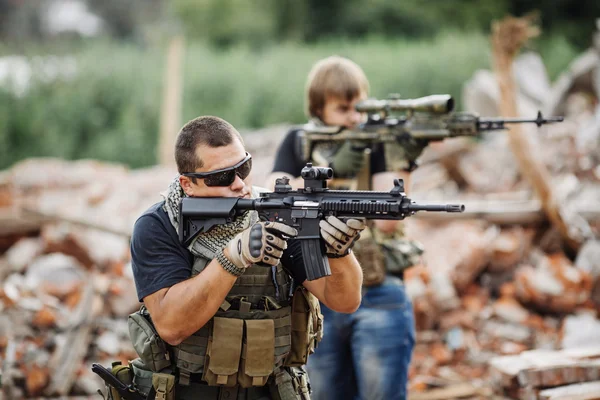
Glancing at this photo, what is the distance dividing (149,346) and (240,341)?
33 centimetres

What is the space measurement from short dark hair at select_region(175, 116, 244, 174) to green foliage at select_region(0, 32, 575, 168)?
1146cm

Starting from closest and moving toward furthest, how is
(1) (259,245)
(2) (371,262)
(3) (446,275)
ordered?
(1) (259,245) → (2) (371,262) → (3) (446,275)

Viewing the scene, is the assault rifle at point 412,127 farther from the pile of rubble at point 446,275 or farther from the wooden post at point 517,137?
the wooden post at point 517,137

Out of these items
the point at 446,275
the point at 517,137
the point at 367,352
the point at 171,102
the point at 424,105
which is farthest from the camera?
the point at 171,102

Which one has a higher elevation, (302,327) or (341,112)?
(341,112)

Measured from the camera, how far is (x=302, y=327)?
9.41 feet

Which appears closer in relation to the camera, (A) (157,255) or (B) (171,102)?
(A) (157,255)

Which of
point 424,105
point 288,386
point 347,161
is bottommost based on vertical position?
point 288,386

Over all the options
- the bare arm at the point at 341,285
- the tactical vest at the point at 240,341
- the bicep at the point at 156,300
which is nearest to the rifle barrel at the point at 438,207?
the bare arm at the point at 341,285

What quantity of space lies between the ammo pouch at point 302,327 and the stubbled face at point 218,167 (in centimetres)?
47

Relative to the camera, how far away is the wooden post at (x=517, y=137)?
711 cm

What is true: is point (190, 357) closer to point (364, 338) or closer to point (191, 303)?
point (191, 303)

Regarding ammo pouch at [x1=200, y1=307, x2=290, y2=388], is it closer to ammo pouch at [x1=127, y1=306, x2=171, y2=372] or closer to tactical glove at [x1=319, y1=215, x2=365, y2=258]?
ammo pouch at [x1=127, y1=306, x2=171, y2=372]

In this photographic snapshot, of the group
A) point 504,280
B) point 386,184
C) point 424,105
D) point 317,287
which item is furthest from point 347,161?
point 504,280
